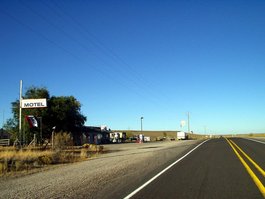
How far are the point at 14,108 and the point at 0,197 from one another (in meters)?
57.0

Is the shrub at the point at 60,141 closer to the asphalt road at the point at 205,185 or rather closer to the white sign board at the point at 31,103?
the white sign board at the point at 31,103

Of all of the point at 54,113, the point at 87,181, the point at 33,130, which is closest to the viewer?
the point at 87,181

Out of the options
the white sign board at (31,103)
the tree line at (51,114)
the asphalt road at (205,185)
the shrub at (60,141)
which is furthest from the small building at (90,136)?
the asphalt road at (205,185)

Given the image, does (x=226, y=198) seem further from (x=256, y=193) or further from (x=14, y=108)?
(x=14, y=108)

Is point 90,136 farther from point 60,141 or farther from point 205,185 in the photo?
point 205,185

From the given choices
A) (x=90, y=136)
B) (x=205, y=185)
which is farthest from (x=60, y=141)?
(x=90, y=136)

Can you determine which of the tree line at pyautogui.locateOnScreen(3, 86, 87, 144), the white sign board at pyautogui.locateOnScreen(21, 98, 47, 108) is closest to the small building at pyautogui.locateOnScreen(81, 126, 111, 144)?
the tree line at pyautogui.locateOnScreen(3, 86, 87, 144)

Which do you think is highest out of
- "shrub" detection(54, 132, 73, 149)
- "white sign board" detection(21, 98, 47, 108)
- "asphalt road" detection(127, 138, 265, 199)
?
"white sign board" detection(21, 98, 47, 108)

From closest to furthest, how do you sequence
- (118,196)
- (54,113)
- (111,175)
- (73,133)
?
(118,196) → (111,175) → (54,113) → (73,133)

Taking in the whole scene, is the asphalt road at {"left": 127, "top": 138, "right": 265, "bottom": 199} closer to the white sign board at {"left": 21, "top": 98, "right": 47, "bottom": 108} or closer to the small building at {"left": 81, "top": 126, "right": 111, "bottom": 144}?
the white sign board at {"left": 21, "top": 98, "right": 47, "bottom": 108}

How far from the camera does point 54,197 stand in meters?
11.4

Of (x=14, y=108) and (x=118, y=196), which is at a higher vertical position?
(x=14, y=108)

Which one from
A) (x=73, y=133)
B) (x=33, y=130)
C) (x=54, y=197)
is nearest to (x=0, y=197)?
(x=54, y=197)

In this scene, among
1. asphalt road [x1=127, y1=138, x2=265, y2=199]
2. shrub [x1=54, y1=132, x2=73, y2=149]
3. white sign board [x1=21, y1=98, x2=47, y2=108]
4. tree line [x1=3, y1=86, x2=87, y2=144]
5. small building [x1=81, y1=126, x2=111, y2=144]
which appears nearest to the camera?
asphalt road [x1=127, y1=138, x2=265, y2=199]
